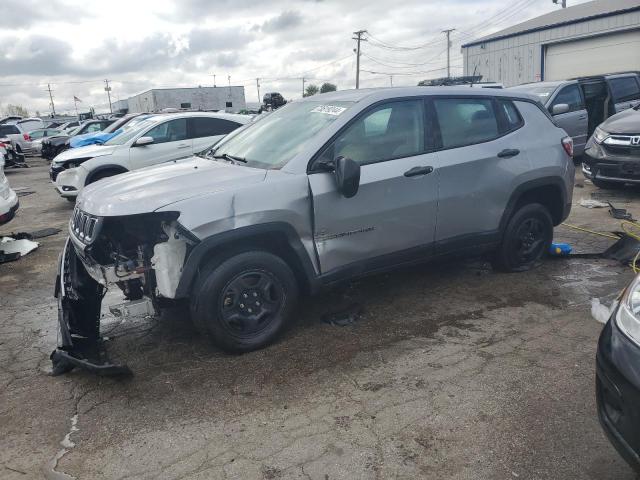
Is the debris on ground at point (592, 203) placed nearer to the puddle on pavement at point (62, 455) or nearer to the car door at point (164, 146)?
the car door at point (164, 146)

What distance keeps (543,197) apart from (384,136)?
2.04 metres

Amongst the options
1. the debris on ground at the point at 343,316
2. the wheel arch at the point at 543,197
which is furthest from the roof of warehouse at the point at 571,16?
the debris on ground at the point at 343,316

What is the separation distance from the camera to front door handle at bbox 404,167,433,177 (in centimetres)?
407

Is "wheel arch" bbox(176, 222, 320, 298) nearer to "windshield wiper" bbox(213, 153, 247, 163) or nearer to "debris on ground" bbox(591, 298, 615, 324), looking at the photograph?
"windshield wiper" bbox(213, 153, 247, 163)

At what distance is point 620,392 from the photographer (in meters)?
1.99

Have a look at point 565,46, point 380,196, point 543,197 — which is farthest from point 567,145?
point 565,46

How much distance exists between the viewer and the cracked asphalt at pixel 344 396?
8.48ft

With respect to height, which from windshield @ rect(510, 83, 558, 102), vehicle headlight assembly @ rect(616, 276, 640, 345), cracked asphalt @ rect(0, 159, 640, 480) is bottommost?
cracked asphalt @ rect(0, 159, 640, 480)

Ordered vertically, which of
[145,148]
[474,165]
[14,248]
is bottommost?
[14,248]

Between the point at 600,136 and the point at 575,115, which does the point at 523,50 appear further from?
the point at 600,136

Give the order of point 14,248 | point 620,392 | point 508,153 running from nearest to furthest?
point 620,392, point 508,153, point 14,248

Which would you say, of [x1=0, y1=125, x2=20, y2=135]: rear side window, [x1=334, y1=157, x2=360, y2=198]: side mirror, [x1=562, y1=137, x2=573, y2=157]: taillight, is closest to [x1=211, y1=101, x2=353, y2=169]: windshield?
[x1=334, y1=157, x2=360, y2=198]: side mirror

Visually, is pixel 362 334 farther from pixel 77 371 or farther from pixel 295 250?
pixel 77 371

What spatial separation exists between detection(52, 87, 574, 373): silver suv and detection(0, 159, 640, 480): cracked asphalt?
0.31 meters
